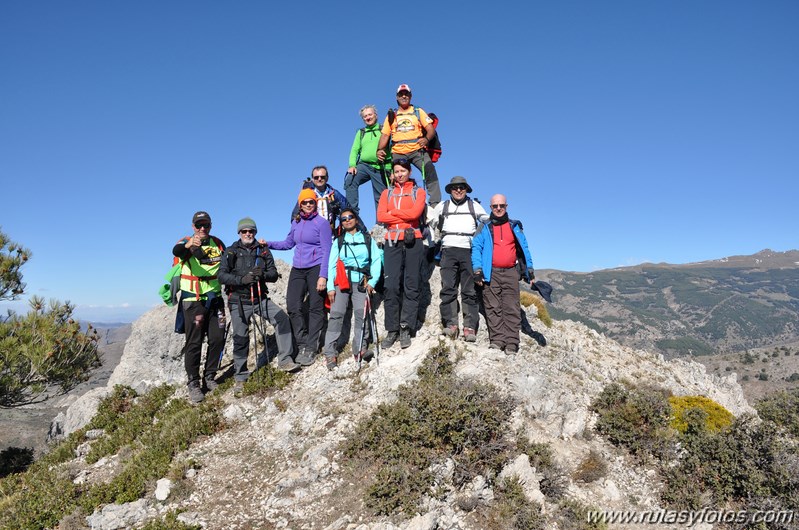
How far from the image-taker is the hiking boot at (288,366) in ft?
37.0

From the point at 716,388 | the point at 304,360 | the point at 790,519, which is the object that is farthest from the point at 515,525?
the point at 716,388

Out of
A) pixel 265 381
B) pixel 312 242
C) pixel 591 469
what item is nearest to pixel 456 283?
pixel 312 242

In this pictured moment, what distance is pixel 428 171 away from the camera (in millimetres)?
11773

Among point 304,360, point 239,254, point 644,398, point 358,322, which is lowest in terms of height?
point 644,398

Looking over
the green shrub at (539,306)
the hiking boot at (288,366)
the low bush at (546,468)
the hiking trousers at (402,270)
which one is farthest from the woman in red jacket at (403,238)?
the green shrub at (539,306)

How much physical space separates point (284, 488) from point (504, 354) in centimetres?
571

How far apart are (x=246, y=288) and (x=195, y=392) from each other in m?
3.02

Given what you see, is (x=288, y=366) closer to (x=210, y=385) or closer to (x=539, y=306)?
(x=210, y=385)

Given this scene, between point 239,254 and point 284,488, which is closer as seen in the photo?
point 284,488

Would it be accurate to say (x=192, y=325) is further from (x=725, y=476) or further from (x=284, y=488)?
(x=725, y=476)

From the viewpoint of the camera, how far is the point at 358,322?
10.6 metres

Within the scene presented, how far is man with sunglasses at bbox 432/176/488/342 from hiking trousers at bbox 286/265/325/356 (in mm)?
3161

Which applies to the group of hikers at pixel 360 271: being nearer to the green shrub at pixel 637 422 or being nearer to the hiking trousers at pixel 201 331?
the hiking trousers at pixel 201 331

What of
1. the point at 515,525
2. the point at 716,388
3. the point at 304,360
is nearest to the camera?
the point at 515,525
